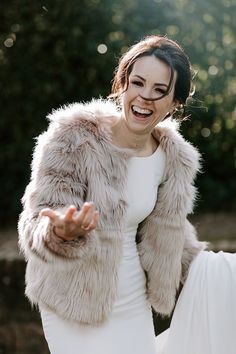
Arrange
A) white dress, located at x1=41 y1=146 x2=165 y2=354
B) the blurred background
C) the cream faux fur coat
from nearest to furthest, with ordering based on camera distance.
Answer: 1. the cream faux fur coat
2. white dress, located at x1=41 y1=146 x2=165 y2=354
3. the blurred background

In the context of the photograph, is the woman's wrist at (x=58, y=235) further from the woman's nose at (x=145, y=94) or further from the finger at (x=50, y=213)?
the woman's nose at (x=145, y=94)

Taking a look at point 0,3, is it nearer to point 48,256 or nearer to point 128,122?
point 128,122

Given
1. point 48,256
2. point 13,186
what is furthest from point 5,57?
point 48,256

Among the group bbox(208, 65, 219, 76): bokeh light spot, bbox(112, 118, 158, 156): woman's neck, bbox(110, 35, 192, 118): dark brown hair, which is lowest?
bbox(112, 118, 158, 156): woman's neck

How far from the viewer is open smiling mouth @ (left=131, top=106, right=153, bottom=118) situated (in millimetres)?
3129

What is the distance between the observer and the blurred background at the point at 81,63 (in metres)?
6.09

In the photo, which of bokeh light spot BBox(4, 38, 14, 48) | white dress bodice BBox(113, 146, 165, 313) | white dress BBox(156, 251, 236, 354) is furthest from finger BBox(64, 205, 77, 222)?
bokeh light spot BBox(4, 38, 14, 48)

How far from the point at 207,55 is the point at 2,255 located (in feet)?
7.22

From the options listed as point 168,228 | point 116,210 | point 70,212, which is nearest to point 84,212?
point 70,212

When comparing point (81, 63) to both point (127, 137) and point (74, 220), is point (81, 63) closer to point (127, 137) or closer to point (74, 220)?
point (127, 137)

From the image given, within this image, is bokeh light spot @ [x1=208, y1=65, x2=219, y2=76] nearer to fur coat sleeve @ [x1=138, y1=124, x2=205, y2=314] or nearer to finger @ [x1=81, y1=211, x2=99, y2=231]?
fur coat sleeve @ [x1=138, y1=124, x2=205, y2=314]

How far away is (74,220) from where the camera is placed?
2545 mm

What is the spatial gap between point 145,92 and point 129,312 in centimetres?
85

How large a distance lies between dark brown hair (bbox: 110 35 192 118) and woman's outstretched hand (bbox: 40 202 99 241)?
0.74m
